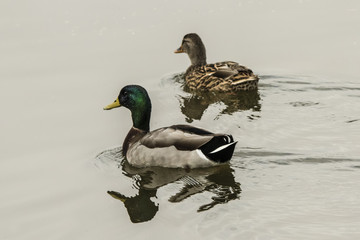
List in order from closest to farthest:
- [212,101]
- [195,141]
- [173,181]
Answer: [173,181] < [195,141] < [212,101]

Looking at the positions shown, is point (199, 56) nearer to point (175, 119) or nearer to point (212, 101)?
point (212, 101)

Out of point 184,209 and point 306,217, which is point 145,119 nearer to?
point 184,209

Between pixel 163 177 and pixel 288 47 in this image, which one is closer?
pixel 163 177

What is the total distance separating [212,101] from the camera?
43.7ft

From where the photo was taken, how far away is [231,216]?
8398mm

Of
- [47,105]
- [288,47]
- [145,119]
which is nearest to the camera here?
[145,119]

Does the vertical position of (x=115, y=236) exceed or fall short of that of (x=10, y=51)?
it falls short

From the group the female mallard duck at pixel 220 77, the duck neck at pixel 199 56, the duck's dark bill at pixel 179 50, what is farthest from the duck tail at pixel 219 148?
the duck's dark bill at pixel 179 50

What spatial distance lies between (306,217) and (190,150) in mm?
2243

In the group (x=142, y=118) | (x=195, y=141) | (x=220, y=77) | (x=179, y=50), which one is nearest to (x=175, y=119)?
(x=142, y=118)

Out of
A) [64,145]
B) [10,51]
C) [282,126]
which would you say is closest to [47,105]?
[64,145]

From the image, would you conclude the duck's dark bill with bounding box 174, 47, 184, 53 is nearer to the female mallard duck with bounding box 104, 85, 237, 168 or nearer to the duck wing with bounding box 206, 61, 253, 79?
the duck wing with bounding box 206, 61, 253, 79

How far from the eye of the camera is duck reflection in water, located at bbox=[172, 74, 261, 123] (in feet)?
41.2

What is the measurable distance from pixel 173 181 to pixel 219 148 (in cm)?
71
